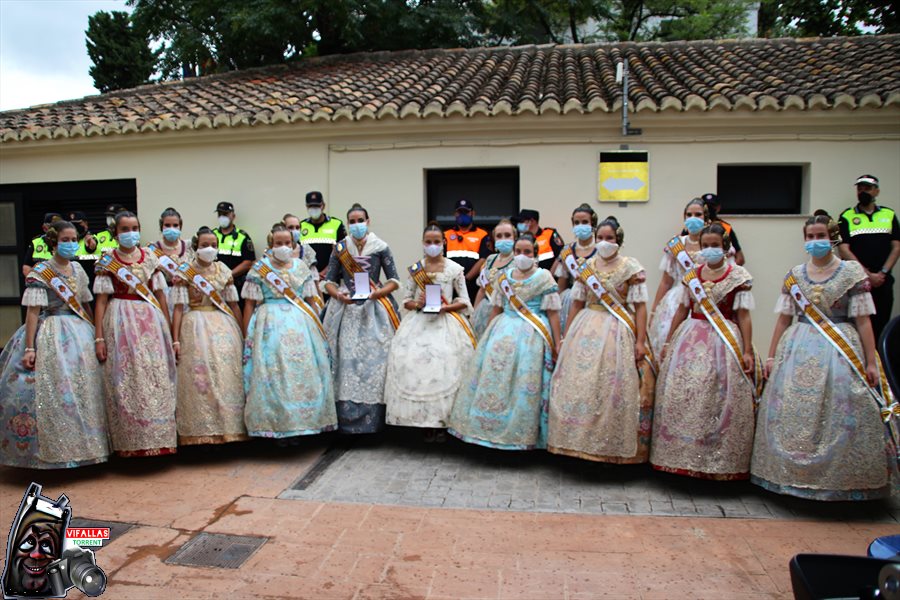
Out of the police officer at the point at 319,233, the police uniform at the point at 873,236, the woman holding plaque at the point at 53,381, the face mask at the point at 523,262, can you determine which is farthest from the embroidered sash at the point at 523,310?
the police uniform at the point at 873,236

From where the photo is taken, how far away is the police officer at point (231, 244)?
8.45 m

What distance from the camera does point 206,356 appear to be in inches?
221

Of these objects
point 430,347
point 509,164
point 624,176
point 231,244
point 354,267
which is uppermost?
point 509,164

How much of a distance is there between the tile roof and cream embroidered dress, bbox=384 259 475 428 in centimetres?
358

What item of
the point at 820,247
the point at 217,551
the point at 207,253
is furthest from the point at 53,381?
the point at 820,247

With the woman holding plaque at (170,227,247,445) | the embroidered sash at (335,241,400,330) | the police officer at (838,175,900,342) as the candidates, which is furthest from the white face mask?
the police officer at (838,175,900,342)

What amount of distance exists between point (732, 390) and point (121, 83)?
1997 centimetres

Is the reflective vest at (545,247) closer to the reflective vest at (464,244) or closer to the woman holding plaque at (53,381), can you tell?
the reflective vest at (464,244)

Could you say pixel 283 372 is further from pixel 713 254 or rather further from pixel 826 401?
pixel 826 401

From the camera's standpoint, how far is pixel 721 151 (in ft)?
27.8

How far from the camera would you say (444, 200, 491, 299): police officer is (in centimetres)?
727

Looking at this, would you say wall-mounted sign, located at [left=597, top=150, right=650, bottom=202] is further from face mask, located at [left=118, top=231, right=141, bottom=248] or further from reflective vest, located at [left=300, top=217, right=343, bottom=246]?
face mask, located at [left=118, top=231, right=141, bottom=248]

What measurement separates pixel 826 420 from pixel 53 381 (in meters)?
5.35

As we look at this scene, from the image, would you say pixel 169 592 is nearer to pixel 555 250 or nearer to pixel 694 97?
pixel 555 250
